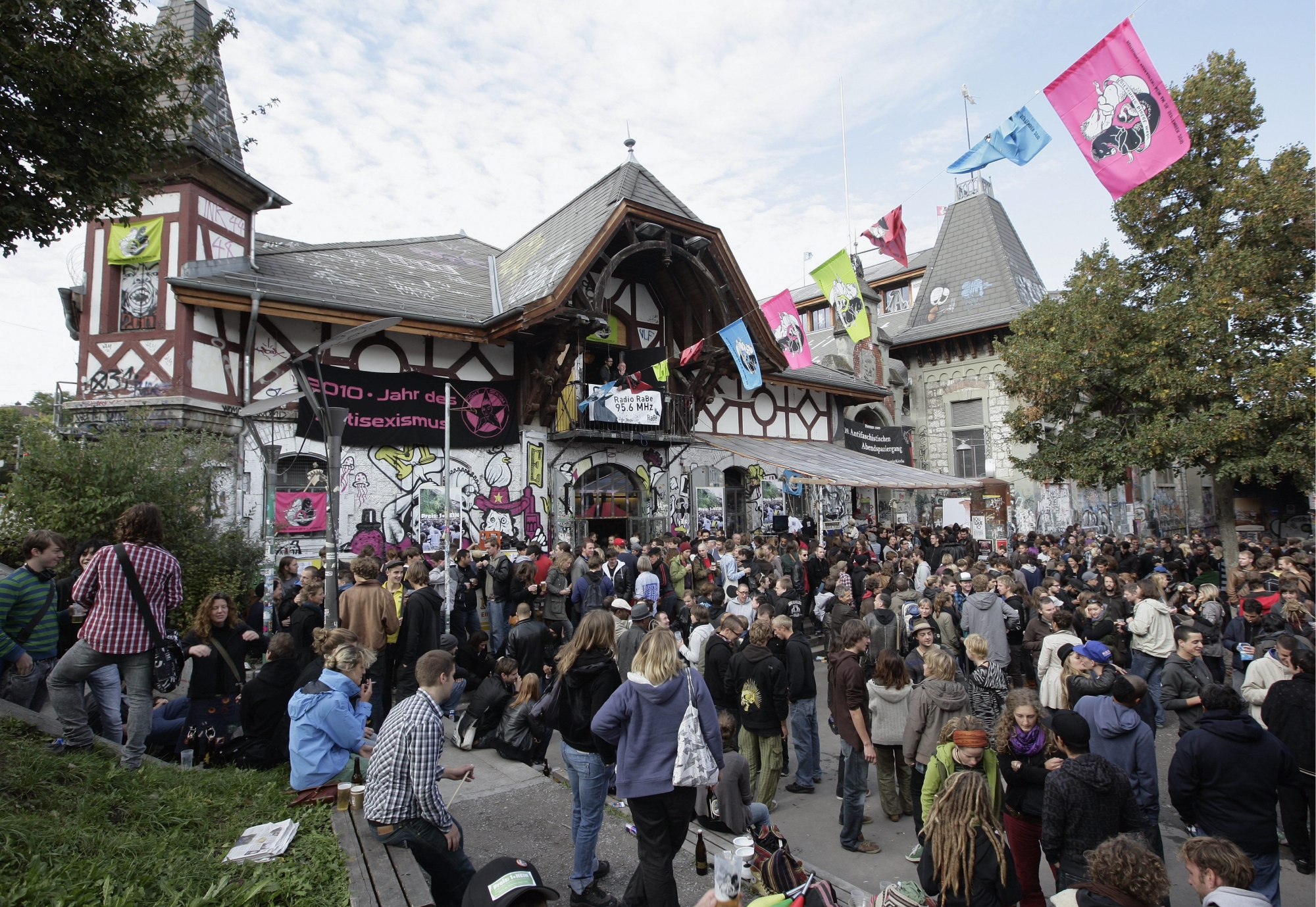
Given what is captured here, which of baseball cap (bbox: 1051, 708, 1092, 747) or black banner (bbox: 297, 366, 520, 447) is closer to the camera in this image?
baseball cap (bbox: 1051, 708, 1092, 747)

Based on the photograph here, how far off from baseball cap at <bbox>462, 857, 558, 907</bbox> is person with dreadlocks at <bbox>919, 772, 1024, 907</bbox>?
1718 millimetres

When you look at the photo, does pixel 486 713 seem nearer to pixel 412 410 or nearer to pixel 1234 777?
pixel 1234 777

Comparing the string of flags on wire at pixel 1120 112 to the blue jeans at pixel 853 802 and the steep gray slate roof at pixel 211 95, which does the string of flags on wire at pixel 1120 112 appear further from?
the steep gray slate roof at pixel 211 95

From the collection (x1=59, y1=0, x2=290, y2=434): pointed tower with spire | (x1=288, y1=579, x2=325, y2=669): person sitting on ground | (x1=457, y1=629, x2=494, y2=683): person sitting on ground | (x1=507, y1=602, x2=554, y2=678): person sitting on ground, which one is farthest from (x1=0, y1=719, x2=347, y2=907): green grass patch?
(x1=59, y1=0, x2=290, y2=434): pointed tower with spire

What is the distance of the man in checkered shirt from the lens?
346cm

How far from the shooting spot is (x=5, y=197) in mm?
5164

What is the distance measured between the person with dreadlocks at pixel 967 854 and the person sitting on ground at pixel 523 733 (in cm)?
394

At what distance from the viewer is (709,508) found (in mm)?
17484

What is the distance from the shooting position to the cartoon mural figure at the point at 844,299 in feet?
42.5

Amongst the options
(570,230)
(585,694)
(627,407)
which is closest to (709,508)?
(627,407)

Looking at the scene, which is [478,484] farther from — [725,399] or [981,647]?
[981,647]

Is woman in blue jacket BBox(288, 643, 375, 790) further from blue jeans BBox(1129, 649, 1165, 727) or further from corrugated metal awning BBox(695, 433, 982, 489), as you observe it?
corrugated metal awning BBox(695, 433, 982, 489)

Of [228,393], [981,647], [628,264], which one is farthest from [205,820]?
[628,264]

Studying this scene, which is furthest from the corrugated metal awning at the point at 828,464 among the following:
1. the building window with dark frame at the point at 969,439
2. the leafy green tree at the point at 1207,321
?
the building window with dark frame at the point at 969,439
